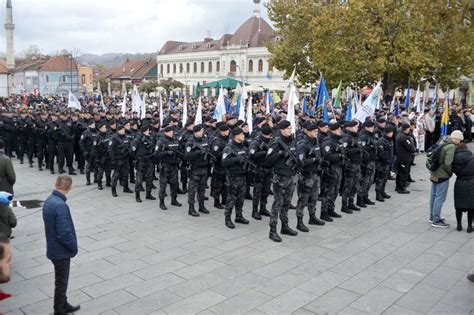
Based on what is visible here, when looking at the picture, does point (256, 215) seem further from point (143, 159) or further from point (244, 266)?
point (143, 159)

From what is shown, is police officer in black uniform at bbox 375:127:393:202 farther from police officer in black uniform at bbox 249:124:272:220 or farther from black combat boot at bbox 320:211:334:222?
police officer in black uniform at bbox 249:124:272:220

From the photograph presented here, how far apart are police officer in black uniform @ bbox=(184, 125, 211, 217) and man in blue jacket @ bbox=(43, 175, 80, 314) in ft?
15.3

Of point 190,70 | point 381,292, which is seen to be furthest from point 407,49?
point 190,70

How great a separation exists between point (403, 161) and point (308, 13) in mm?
17335

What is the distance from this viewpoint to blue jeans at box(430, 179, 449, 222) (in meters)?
8.95

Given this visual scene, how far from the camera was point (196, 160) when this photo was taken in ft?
31.9

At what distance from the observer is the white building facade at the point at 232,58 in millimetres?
70875

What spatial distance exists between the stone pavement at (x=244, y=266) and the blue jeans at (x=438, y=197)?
11.5 inches

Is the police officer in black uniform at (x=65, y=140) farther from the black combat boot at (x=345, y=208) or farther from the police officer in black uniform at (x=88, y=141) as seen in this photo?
the black combat boot at (x=345, y=208)

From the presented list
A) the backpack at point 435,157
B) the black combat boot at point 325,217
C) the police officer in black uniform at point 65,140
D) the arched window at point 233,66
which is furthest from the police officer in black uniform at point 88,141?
the arched window at point 233,66

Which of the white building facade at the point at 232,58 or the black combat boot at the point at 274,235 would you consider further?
the white building facade at the point at 232,58

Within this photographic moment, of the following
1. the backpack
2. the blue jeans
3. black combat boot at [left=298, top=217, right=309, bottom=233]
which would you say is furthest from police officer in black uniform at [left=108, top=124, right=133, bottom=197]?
the blue jeans

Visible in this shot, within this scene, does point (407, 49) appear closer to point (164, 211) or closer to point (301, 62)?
point (301, 62)

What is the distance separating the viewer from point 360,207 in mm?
10617
